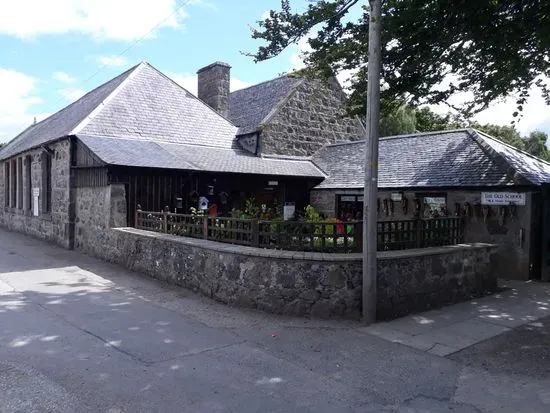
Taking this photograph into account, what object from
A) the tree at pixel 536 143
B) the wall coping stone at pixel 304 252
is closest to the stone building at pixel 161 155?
the wall coping stone at pixel 304 252

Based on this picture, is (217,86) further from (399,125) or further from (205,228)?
(399,125)

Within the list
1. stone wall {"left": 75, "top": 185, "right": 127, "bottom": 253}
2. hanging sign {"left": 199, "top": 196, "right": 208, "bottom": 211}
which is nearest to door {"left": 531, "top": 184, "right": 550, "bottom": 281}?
hanging sign {"left": 199, "top": 196, "right": 208, "bottom": 211}

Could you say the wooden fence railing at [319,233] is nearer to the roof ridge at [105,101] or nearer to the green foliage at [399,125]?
the roof ridge at [105,101]

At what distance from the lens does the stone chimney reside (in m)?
22.1

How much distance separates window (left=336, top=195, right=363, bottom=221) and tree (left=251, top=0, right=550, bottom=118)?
587 centimetres

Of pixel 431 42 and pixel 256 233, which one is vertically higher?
pixel 431 42

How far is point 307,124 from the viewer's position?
20859 millimetres

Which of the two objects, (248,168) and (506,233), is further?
(248,168)

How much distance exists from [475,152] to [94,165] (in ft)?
36.9

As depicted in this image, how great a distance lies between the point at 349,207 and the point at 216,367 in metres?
12.1

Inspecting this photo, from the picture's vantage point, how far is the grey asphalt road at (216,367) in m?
4.32

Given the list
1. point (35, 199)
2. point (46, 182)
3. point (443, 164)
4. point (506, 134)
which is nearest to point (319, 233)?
point (443, 164)

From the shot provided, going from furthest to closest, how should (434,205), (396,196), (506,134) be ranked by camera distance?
(506,134)
(396,196)
(434,205)

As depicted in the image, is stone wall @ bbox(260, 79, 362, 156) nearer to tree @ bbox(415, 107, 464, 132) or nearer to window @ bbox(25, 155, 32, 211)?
tree @ bbox(415, 107, 464, 132)
